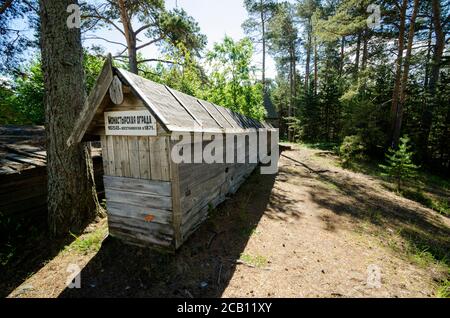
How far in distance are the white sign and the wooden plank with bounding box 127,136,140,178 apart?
15 centimetres

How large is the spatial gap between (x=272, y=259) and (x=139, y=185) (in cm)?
311

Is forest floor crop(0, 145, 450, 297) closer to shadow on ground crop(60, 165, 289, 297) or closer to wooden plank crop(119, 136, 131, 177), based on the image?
shadow on ground crop(60, 165, 289, 297)

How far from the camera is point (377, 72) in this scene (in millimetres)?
13477

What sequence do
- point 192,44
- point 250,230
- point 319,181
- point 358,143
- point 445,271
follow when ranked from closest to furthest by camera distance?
point 445,271 → point 250,230 → point 319,181 → point 192,44 → point 358,143

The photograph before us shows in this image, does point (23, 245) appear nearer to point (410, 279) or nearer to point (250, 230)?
point (250, 230)

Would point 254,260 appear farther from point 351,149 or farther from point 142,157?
point 351,149

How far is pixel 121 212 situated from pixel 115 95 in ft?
7.96

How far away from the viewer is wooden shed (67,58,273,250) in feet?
12.4

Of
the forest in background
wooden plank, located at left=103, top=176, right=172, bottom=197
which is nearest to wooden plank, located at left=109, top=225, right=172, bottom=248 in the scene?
wooden plank, located at left=103, top=176, right=172, bottom=197

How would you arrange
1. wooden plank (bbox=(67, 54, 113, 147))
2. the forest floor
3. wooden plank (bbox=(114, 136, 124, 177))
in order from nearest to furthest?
the forest floor < wooden plank (bbox=(67, 54, 113, 147)) < wooden plank (bbox=(114, 136, 124, 177))

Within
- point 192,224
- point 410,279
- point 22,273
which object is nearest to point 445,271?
point 410,279

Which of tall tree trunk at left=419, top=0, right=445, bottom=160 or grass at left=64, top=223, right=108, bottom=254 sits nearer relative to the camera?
grass at left=64, top=223, right=108, bottom=254

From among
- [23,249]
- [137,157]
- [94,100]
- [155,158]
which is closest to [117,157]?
[137,157]

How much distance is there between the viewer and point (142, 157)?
163 inches
